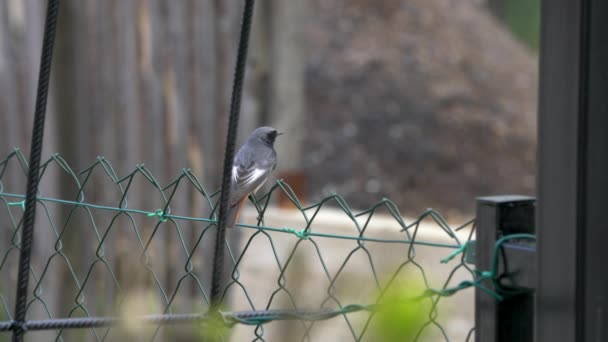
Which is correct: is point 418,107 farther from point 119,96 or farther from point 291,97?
point 119,96

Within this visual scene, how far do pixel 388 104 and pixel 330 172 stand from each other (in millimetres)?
909

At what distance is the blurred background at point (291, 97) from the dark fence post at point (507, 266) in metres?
0.41

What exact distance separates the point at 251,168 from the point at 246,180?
0.09m

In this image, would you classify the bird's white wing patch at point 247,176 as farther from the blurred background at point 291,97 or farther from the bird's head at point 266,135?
the blurred background at point 291,97

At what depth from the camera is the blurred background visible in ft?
11.3

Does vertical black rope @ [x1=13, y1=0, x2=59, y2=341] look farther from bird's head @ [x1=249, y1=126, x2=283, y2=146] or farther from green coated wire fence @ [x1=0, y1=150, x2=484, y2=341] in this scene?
bird's head @ [x1=249, y1=126, x2=283, y2=146]

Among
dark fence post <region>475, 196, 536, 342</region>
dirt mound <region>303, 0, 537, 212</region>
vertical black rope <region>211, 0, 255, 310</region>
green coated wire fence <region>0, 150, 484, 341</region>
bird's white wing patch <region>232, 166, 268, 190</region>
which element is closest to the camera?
vertical black rope <region>211, 0, 255, 310</region>

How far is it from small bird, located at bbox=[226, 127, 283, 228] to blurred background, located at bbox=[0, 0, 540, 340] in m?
1.02

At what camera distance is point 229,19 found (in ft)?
12.2

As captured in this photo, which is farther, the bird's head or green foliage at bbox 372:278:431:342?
the bird's head

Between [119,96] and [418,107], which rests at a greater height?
[418,107]

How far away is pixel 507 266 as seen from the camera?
3.05ft

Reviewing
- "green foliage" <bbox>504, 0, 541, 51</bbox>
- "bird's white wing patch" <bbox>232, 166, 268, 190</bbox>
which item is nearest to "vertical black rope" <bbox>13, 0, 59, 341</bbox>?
"bird's white wing patch" <bbox>232, 166, 268, 190</bbox>

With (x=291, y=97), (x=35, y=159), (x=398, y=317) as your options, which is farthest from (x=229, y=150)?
(x=291, y=97)
